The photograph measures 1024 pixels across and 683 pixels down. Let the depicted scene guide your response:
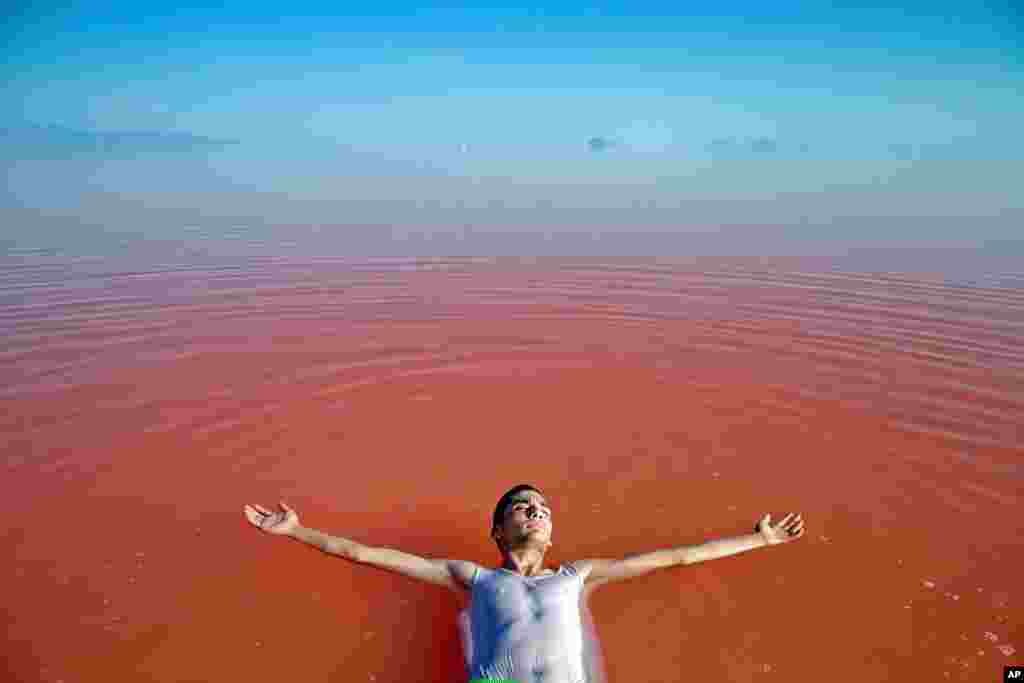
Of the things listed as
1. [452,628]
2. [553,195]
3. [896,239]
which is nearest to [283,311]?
[452,628]

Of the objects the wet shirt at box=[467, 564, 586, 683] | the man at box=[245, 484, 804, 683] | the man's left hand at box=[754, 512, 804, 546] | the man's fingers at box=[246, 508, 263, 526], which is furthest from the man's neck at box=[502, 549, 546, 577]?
the man's fingers at box=[246, 508, 263, 526]

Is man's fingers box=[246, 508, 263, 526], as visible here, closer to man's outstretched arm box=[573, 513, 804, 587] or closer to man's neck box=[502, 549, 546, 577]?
man's neck box=[502, 549, 546, 577]

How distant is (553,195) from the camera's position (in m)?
27.4

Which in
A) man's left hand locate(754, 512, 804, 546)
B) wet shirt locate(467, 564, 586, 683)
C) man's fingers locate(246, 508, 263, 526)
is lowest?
wet shirt locate(467, 564, 586, 683)

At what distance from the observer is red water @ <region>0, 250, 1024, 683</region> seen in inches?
138

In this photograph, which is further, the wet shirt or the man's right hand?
the man's right hand

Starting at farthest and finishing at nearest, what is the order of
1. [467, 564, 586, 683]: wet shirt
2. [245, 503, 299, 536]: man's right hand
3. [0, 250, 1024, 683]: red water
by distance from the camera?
[245, 503, 299, 536]: man's right hand < [0, 250, 1024, 683]: red water < [467, 564, 586, 683]: wet shirt

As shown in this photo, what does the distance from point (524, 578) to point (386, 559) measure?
82cm

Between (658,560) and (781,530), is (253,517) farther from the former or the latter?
(781,530)

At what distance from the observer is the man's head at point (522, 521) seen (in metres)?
3.69

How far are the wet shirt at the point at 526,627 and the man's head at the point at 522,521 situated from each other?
0.22m

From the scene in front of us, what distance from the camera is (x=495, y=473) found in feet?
17.0

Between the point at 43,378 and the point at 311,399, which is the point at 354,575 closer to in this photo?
the point at 311,399

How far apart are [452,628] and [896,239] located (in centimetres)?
1563
